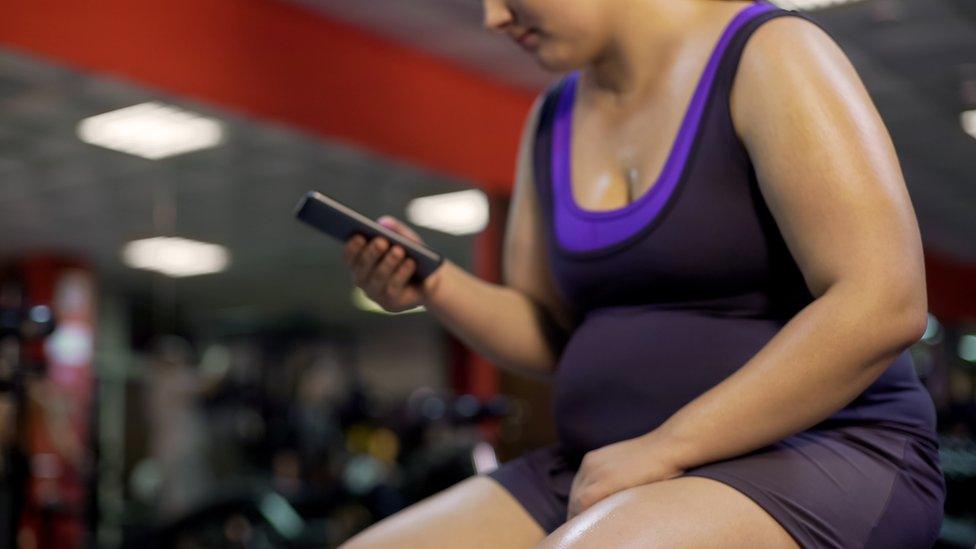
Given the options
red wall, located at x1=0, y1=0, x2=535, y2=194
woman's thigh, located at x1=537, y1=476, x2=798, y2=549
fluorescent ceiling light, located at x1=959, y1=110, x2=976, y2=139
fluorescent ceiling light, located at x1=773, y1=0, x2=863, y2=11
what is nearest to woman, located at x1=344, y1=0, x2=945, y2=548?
woman's thigh, located at x1=537, y1=476, x2=798, y2=549

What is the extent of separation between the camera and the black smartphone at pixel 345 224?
108 centimetres

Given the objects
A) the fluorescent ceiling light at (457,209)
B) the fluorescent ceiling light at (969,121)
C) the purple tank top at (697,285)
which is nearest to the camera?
the purple tank top at (697,285)

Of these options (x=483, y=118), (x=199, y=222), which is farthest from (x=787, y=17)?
(x=483, y=118)

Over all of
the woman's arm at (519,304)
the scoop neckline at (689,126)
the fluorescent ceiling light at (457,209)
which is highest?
the scoop neckline at (689,126)

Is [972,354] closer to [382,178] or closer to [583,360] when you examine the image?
[382,178]

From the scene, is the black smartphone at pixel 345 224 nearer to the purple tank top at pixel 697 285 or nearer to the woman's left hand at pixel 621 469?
the purple tank top at pixel 697 285

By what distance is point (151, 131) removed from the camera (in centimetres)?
511

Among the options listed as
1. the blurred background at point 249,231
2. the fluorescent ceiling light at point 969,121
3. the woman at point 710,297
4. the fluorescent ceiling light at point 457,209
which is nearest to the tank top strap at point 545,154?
the woman at point 710,297

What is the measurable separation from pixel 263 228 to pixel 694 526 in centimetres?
594

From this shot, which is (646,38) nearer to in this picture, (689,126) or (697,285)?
(689,126)

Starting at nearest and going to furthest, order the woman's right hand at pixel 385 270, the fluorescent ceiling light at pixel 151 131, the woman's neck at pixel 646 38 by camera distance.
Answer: the woman's neck at pixel 646 38
the woman's right hand at pixel 385 270
the fluorescent ceiling light at pixel 151 131

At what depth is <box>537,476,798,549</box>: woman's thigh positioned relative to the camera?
0.73 m

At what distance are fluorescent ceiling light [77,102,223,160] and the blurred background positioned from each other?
15 millimetres

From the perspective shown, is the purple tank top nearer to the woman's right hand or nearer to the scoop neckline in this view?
the scoop neckline
